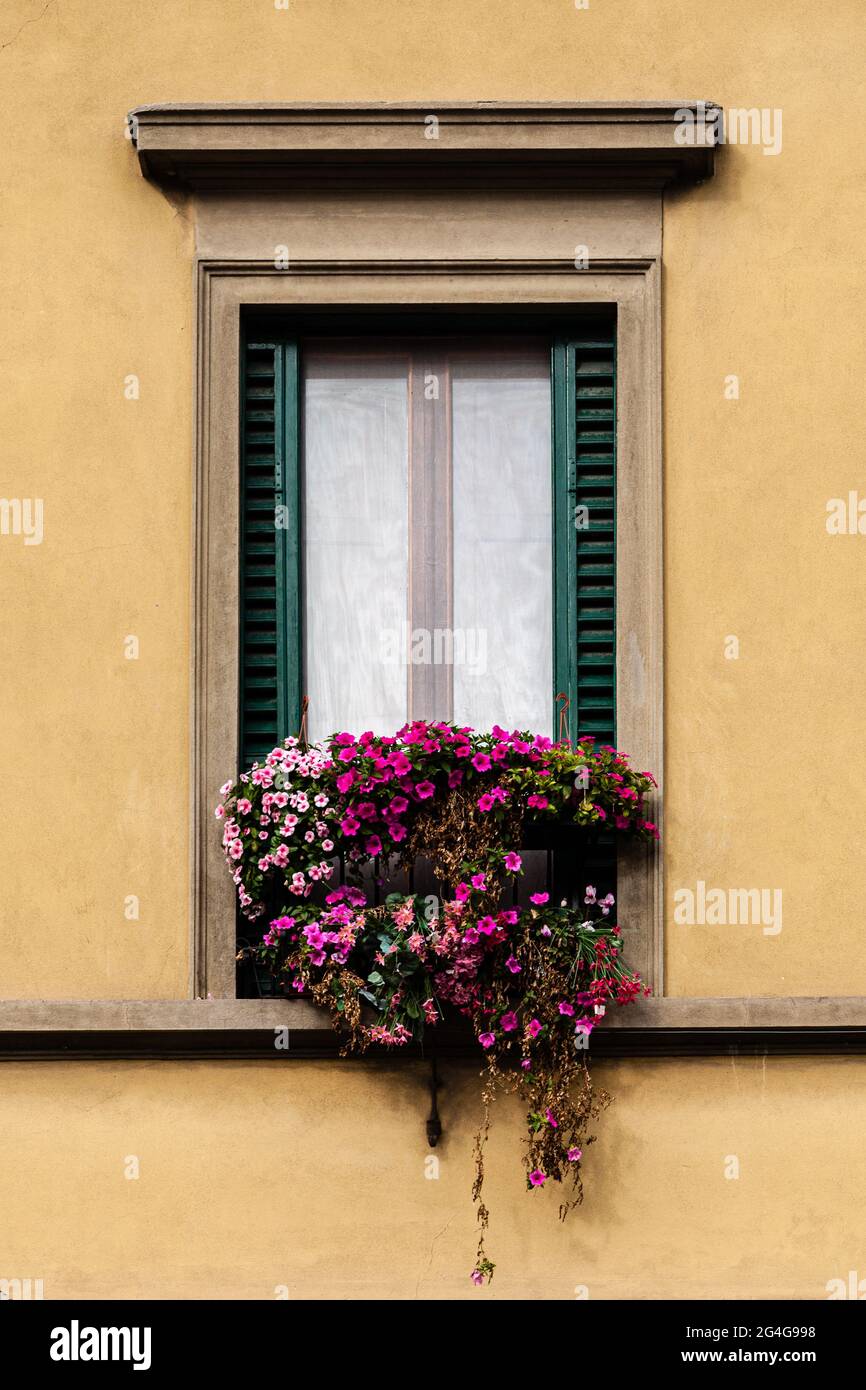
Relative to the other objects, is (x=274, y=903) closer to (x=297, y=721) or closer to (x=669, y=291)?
(x=297, y=721)

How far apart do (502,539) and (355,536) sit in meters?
0.55

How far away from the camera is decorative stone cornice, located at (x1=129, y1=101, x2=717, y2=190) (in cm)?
712

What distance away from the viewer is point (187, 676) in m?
7.03

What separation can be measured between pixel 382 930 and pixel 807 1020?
4.92 feet

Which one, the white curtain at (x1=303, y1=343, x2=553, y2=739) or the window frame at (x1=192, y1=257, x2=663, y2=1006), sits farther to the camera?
the white curtain at (x1=303, y1=343, x2=553, y2=739)

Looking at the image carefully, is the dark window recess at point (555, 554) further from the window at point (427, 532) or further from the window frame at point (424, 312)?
the window frame at point (424, 312)

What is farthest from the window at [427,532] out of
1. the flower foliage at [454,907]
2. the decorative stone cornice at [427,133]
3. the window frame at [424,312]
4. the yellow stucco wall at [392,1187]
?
the yellow stucco wall at [392,1187]

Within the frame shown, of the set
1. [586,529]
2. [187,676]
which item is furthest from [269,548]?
[586,529]

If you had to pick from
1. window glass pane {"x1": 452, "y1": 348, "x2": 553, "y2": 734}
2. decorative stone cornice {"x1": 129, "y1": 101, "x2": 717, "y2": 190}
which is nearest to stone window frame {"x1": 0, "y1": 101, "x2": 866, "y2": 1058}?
decorative stone cornice {"x1": 129, "y1": 101, "x2": 717, "y2": 190}

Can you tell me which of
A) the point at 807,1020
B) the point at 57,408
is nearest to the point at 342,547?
the point at 57,408

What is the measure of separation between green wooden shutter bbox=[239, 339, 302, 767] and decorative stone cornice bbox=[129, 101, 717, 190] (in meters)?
0.74

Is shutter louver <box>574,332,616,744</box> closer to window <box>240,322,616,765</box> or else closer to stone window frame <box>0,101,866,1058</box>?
window <box>240,322,616,765</box>

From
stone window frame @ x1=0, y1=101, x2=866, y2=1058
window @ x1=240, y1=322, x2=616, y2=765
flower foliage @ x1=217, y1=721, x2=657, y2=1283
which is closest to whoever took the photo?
flower foliage @ x1=217, y1=721, x2=657, y2=1283
